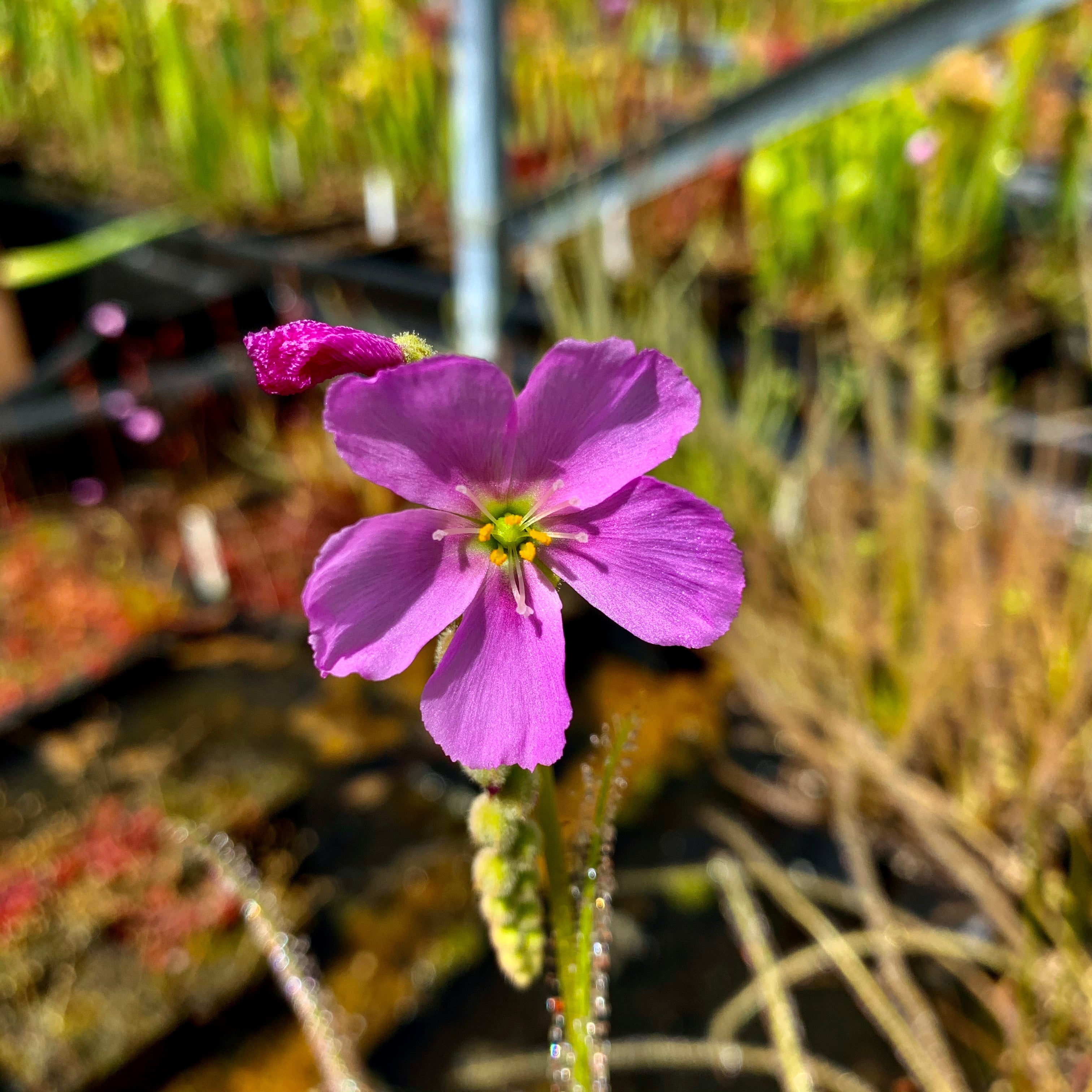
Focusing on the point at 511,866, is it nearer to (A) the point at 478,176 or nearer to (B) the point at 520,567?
(B) the point at 520,567

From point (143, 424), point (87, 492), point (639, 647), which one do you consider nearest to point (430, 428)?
point (639, 647)

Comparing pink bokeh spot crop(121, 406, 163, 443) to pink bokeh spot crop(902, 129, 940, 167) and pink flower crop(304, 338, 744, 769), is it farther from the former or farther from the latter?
pink bokeh spot crop(902, 129, 940, 167)

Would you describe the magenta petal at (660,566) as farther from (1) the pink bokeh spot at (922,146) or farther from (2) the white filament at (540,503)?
(1) the pink bokeh spot at (922,146)

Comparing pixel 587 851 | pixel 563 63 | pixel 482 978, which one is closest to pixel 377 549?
pixel 587 851

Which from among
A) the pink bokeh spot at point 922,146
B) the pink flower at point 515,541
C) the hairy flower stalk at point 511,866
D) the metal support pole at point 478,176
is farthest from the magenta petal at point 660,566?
the pink bokeh spot at point 922,146

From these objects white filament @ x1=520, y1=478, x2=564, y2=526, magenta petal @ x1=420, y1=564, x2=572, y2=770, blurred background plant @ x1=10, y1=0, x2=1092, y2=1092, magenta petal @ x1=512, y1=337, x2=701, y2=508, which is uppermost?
magenta petal @ x1=512, y1=337, x2=701, y2=508

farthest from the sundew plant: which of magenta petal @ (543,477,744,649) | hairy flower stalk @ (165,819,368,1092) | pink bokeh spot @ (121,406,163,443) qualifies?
pink bokeh spot @ (121,406,163,443)

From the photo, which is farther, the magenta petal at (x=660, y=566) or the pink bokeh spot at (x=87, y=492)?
the pink bokeh spot at (x=87, y=492)

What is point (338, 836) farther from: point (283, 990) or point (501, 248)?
point (501, 248)
